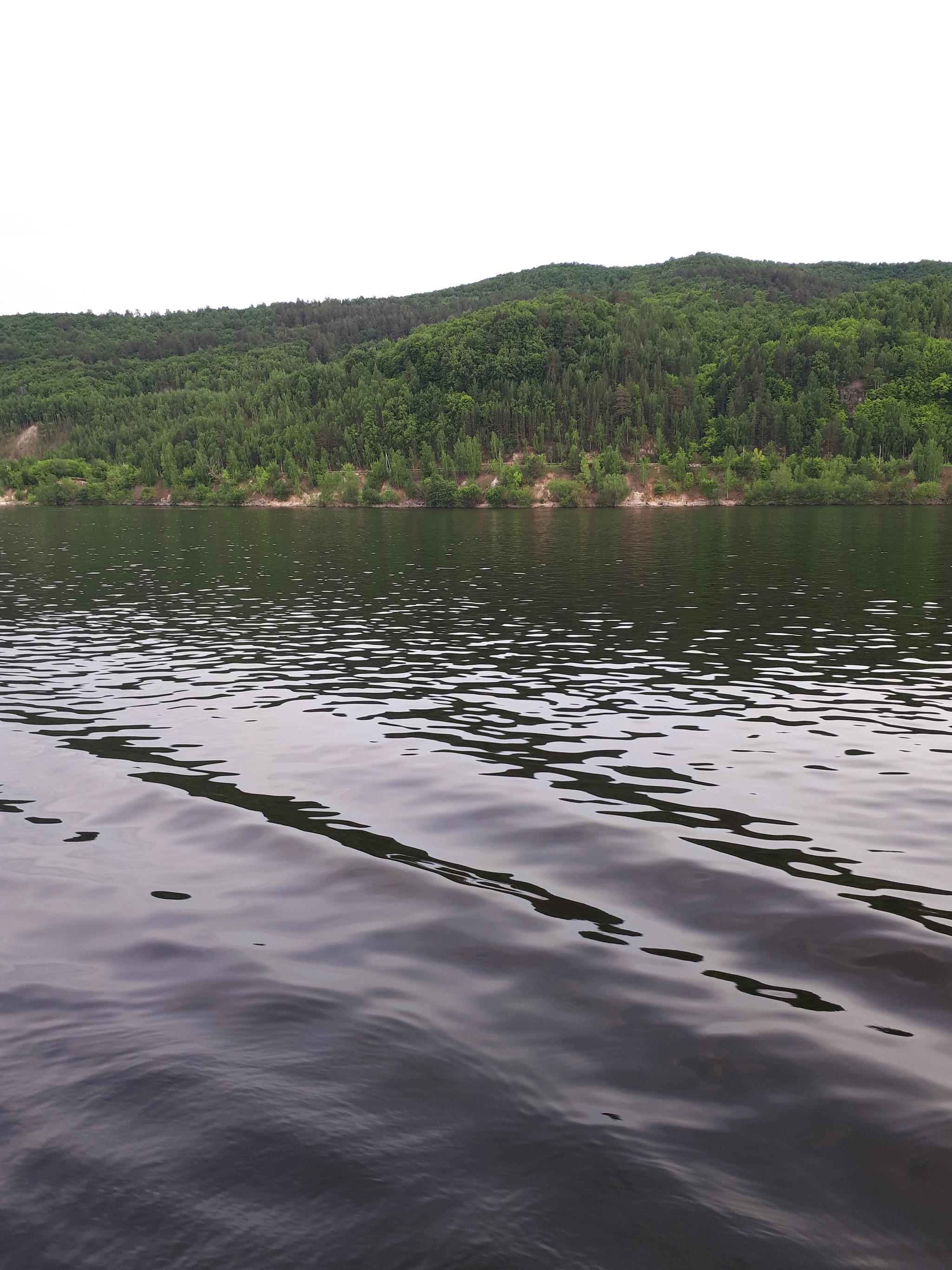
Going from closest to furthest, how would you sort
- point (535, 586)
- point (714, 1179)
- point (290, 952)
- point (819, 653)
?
1. point (714, 1179)
2. point (290, 952)
3. point (819, 653)
4. point (535, 586)

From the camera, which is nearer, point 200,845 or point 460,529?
point 200,845

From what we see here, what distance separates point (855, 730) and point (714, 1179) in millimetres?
17153

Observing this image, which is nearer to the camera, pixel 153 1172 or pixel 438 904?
pixel 153 1172

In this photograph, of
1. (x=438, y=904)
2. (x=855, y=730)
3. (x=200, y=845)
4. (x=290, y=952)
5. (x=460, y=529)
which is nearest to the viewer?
(x=290, y=952)

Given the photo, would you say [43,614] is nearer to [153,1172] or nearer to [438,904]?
[438,904]

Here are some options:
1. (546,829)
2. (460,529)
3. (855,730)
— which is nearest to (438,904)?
(546,829)

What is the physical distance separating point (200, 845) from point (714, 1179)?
421 inches

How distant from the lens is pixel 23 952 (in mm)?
11555

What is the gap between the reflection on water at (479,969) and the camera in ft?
23.0

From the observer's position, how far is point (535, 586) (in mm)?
55562

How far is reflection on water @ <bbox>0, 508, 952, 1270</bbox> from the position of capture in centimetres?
700

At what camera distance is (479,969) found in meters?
10.9

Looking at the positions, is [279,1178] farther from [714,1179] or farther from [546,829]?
[546,829]

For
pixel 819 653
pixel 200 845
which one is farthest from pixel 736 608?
pixel 200 845
